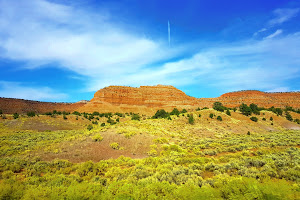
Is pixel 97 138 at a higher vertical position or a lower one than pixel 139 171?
higher

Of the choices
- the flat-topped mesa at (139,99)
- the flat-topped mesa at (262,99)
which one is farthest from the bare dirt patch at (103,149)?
the flat-topped mesa at (262,99)

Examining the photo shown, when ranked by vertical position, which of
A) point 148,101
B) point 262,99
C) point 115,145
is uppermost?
point 262,99

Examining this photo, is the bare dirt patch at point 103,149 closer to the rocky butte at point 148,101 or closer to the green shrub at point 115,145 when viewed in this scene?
the green shrub at point 115,145

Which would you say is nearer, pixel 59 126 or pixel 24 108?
pixel 59 126

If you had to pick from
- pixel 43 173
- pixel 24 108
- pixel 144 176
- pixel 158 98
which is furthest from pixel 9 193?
pixel 158 98

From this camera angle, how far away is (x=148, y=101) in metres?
109

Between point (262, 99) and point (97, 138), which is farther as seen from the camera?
point (262, 99)

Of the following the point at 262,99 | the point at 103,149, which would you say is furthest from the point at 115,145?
the point at 262,99

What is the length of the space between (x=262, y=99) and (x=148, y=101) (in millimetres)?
68207

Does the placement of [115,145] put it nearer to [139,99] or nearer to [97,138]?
[97,138]

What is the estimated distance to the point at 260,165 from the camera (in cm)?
1117

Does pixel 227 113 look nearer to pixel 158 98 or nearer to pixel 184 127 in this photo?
pixel 184 127

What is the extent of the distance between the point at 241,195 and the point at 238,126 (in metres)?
34.2

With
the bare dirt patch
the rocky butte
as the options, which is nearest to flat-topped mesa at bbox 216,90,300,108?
the rocky butte
